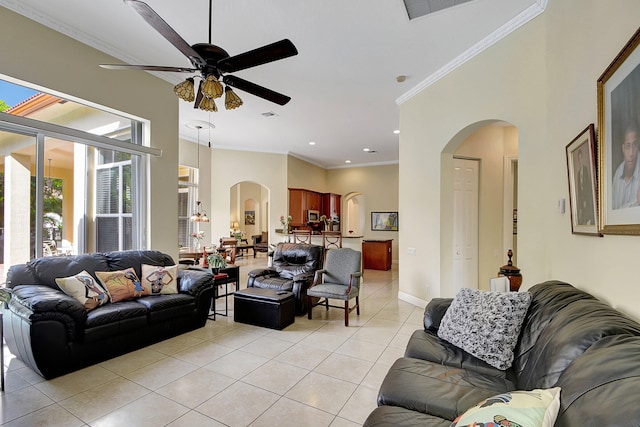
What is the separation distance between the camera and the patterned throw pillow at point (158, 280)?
3.54 meters

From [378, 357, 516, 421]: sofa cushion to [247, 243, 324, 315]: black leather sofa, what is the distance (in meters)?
2.49

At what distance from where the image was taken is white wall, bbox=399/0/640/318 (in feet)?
5.46

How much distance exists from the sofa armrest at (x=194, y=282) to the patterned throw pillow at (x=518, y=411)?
3360 millimetres

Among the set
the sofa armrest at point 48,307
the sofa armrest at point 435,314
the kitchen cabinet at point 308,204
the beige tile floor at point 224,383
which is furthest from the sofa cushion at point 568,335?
the kitchen cabinet at point 308,204

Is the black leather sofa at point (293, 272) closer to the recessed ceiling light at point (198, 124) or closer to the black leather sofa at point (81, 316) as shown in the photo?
the black leather sofa at point (81, 316)

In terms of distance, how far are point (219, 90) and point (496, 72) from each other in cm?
309

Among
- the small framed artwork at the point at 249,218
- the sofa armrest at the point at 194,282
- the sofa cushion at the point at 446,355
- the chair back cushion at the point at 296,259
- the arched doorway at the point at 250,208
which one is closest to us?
the sofa cushion at the point at 446,355

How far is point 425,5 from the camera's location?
114 inches

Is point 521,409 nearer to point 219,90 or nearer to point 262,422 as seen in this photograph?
point 262,422

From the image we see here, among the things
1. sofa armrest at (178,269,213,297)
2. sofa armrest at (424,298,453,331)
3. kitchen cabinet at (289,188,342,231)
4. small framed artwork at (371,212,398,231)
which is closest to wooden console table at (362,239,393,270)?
small framed artwork at (371,212,398,231)

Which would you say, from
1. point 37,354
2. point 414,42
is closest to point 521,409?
point 37,354

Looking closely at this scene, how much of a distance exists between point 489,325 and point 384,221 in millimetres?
8512

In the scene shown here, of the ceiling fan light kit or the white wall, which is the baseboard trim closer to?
the white wall

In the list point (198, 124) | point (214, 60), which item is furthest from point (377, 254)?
point (214, 60)
